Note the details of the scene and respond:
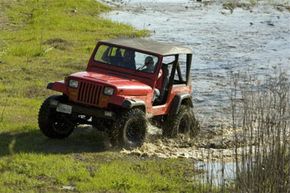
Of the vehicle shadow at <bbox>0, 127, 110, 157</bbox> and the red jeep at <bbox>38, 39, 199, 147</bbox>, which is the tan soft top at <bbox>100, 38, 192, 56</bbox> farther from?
the vehicle shadow at <bbox>0, 127, 110, 157</bbox>

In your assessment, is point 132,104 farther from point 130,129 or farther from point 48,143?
point 48,143

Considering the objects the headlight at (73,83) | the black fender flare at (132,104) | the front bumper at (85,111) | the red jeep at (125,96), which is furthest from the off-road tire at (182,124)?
the headlight at (73,83)

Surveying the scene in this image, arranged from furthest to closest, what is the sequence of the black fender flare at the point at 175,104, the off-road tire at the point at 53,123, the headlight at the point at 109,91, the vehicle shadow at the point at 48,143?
the black fender flare at the point at 175,104, the off-road tire at the point at 53,123, the headlight at the point at 109,91, the vehicle shadow at the point at 48,143

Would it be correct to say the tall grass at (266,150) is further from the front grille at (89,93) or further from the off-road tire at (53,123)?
the off-road tire at (53,123)

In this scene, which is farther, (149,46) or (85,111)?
(149,46)

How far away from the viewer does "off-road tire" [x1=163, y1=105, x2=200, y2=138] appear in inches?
516

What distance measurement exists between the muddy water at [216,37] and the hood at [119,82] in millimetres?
2751

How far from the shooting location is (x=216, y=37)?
28297 mm

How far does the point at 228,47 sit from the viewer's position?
26.4 meters

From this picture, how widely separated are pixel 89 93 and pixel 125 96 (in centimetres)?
57

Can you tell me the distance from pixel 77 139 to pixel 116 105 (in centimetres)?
125

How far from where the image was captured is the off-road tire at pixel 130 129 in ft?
38.3

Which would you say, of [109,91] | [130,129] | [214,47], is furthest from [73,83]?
[214,47]

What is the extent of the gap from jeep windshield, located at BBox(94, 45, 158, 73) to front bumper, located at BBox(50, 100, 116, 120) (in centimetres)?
127
